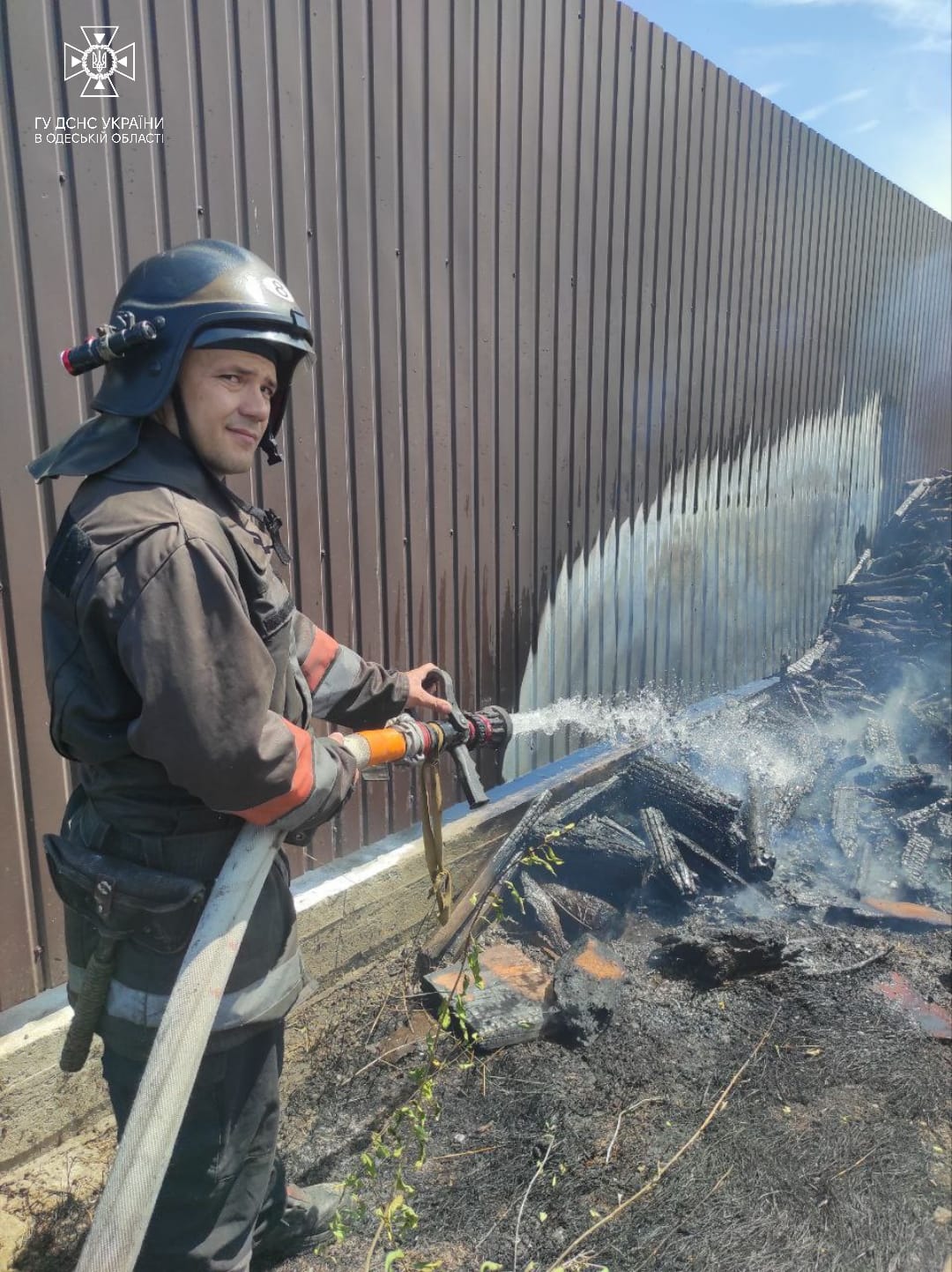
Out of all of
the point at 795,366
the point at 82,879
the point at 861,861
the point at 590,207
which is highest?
the point at 590,207

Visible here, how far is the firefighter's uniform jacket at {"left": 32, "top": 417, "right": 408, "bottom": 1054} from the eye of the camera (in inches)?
62.1

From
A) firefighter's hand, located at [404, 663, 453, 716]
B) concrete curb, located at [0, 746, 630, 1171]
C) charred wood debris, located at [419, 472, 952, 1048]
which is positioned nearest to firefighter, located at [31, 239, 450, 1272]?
firefighter's hand, located at [404, 663, 453, 716]

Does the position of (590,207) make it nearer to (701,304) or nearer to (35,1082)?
(701,304)

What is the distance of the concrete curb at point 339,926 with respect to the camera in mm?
2807

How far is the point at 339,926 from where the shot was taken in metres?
3.85

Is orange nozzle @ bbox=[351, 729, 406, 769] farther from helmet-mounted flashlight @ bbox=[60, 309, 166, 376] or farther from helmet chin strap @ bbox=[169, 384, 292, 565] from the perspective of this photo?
helmet-mounted flashlight @ bbox=[60, 309, 166, 376]

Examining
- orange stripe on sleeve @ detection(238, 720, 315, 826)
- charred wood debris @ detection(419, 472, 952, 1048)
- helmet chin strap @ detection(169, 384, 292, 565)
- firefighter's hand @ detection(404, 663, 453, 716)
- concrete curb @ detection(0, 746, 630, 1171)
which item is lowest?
charred wood debris @ detection(419, 472, 952, 1048)

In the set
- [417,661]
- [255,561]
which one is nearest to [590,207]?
[417,661]

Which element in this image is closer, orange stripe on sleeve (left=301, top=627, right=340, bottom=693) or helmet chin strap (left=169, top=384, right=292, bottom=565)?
helmet chin strap (left=169, top=384, right=292, bottom=565)

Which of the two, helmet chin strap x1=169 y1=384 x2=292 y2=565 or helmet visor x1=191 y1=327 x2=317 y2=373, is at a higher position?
helmet visor x1=191 y1=327 x2=317 y2=373

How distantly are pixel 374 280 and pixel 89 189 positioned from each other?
1.34 meters

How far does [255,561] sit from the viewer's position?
186 centimetres

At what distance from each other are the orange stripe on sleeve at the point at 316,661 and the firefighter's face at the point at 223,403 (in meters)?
0.75

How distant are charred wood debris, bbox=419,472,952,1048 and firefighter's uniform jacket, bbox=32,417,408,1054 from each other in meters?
1.24
